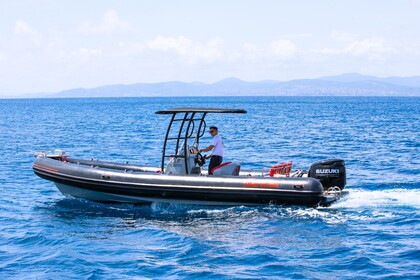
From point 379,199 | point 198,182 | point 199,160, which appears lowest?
point 379,199

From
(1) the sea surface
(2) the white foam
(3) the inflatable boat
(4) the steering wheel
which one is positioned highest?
(4) the steering wheel

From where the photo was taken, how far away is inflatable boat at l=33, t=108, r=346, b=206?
1277 centimetres

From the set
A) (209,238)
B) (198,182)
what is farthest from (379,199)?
(209,238)

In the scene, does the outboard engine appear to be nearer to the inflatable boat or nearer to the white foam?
the inflatable boat

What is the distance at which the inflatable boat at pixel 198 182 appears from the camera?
503 inches

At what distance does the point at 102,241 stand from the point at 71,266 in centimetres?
138

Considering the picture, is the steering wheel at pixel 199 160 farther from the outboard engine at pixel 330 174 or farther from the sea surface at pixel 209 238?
the outboard engine at pixel 330 174

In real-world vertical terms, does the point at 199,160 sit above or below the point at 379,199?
above

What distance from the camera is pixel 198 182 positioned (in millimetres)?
13156

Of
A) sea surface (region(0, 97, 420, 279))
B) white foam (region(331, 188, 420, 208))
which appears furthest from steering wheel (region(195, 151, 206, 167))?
white foam (region(331, 188, 420, 208))

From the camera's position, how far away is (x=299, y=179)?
Answer: 1277 centimetres

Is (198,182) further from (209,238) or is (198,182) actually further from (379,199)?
(379,199)

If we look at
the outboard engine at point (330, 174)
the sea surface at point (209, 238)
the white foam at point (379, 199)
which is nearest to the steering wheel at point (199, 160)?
the sea surface at point (209, 238)

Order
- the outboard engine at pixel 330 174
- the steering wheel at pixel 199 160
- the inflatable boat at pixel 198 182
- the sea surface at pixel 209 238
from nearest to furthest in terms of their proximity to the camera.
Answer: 1. the sea surface at pixel 209 238
2. the inflatable boat at pixel 198 182
3. the outboard engine at pixel 330 174
4. the steering wheel at pixel 199 160
